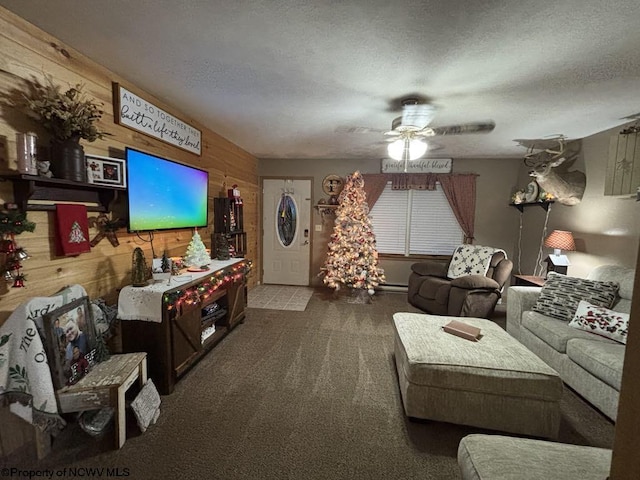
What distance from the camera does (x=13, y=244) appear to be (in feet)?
4.79

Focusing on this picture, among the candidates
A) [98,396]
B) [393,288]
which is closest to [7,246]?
[98,396]

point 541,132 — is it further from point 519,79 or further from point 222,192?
point 222,192

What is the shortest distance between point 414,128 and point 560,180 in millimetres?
2232

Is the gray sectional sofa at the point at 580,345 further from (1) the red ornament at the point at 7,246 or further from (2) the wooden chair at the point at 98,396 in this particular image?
(1) the red ornament at the point at 7,246

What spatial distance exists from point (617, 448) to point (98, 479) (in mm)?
2087

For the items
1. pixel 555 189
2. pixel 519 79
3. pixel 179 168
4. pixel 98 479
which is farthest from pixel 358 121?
pixel 98 479

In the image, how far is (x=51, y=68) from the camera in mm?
1672

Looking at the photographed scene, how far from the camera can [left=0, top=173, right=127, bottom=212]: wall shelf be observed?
58.5 inches

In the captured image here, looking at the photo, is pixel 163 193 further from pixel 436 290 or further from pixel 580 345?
pixel 580 345

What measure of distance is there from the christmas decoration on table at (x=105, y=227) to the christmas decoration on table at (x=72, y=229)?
16 cm

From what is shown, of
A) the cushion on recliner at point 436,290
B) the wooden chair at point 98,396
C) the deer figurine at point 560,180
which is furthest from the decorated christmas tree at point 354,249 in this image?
the wooden chair at point 98,396

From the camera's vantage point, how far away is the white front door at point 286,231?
512 cm

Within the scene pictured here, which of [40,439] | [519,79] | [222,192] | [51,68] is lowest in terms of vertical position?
[40,439]

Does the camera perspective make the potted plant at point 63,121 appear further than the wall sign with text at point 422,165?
No
